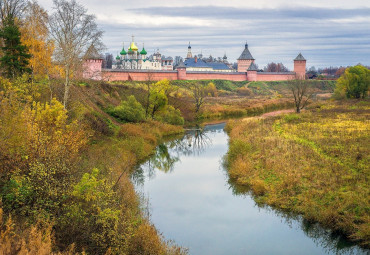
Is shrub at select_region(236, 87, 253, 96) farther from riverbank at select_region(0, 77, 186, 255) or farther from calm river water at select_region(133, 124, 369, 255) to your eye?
riverbank at select_region(0, 77, 186, 255)

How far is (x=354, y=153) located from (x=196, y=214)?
21.1ft

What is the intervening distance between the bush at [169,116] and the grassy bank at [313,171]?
6644 millimetres

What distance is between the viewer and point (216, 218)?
11727mm

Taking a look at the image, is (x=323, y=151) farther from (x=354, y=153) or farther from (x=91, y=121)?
(x=91, y=121)

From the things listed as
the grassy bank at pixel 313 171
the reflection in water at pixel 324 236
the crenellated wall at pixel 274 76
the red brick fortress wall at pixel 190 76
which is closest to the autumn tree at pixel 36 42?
the grassy bank at pixel 313 171

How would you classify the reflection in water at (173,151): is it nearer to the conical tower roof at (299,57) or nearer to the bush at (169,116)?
the bush at (169,116)

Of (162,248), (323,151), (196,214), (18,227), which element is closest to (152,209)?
(196,214)

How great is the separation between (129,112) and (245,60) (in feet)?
174

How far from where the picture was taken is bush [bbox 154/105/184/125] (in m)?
27.0

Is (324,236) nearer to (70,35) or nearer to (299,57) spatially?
(70,35)

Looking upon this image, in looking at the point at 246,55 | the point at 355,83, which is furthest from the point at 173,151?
the point at 246,55

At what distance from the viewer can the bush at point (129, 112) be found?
23.2m

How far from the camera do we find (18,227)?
6559 mm

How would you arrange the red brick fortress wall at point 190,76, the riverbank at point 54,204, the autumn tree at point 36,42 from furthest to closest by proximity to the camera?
the red brick fortress wall at point 190,76, the autumn tree at point 36,42, the riverbank at point 54,204
